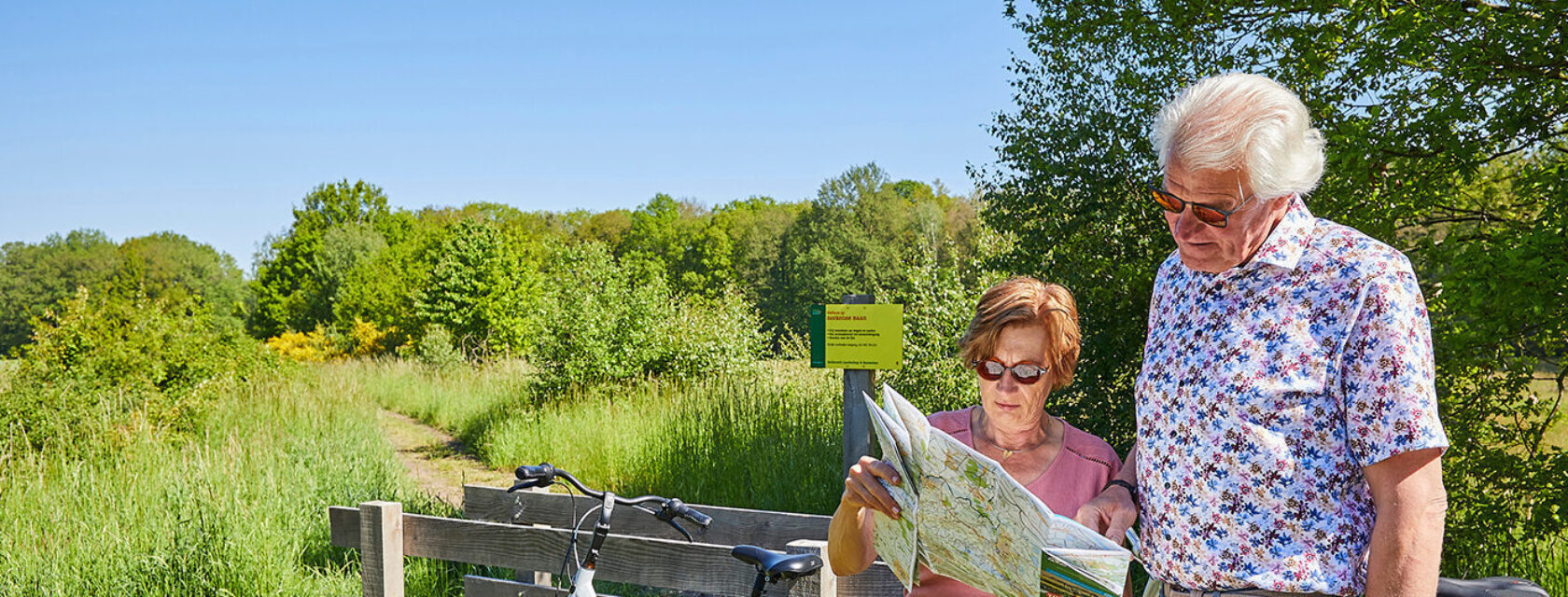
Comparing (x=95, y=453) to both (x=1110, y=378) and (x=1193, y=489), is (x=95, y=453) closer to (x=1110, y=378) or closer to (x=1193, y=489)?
(x=1110, y=378)

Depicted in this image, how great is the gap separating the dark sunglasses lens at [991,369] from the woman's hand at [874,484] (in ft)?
1.32

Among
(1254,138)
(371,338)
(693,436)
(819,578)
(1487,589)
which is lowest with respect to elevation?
(371,338)

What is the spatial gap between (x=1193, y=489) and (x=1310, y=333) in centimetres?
33

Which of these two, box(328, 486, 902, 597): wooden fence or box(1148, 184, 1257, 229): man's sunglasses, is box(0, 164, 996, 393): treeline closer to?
box(328, 486, 902, 597): wooden fence

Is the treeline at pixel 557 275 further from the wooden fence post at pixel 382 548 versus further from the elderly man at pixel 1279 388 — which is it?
the elderly man at pixel 1279 388

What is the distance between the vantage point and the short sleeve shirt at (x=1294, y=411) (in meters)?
1.58

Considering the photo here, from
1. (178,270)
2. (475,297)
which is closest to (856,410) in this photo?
(475,297)

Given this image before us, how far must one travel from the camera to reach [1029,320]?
2.28 meters

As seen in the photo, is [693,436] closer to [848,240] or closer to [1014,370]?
[1014,370]

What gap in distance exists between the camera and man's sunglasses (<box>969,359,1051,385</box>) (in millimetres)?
2279

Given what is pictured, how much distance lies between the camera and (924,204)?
46.6 metres

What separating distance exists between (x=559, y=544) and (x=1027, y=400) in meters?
2.08

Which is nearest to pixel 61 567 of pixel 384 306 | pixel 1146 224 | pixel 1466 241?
pixel 1146 224

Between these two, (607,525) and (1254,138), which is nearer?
(1254,138)
